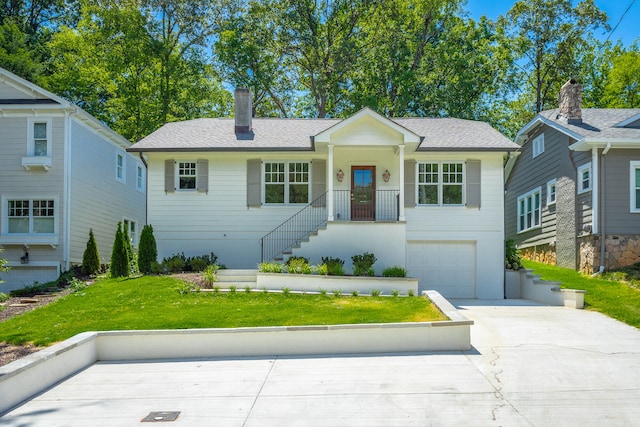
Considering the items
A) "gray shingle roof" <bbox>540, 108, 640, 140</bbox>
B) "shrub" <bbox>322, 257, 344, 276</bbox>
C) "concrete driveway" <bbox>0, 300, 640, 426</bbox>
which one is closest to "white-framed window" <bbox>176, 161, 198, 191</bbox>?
"shrub" <bbox>322, 257, 344, 276</bbox>

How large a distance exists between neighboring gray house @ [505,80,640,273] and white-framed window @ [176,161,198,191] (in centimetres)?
1082

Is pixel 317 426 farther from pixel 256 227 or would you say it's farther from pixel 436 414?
pixel 256 227

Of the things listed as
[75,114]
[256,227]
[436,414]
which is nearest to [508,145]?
[256,227]

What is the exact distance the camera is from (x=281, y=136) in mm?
19219

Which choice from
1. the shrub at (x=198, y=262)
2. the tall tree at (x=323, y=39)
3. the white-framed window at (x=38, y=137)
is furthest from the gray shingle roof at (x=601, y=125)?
the white-framed window at (x=38, y=137)

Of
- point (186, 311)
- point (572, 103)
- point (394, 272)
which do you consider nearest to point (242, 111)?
point (394, 272)

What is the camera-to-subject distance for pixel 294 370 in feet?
28.5

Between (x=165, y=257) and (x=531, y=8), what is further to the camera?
(x=531, y=8)

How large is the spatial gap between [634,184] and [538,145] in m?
5.52

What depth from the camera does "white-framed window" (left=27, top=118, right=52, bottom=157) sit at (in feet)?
63.3

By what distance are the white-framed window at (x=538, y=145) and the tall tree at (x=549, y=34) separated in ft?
33.3

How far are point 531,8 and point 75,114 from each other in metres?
24.5

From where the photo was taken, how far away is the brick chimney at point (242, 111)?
19.8 meters

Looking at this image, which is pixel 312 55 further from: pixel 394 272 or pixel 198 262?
pixel 394 272
